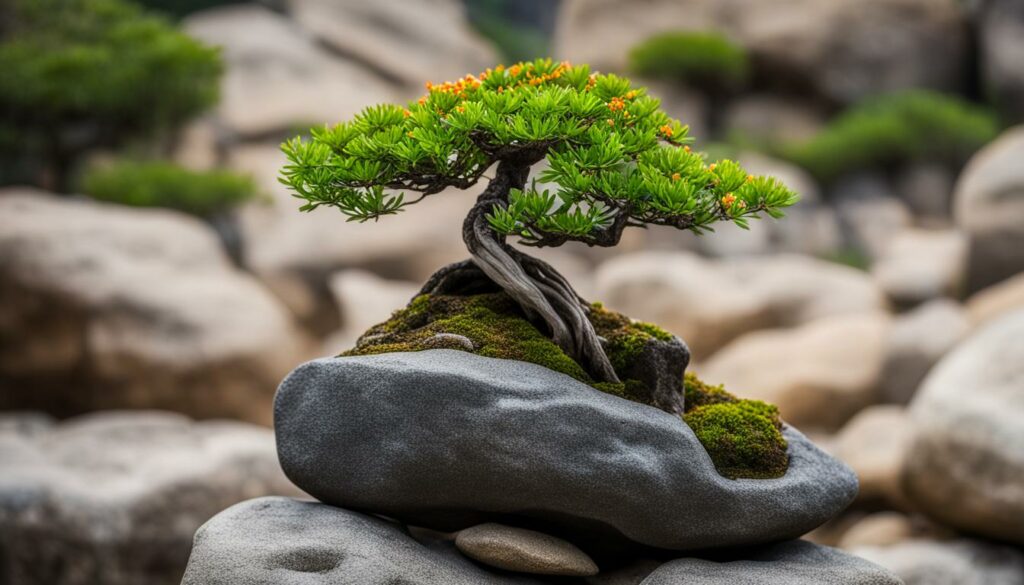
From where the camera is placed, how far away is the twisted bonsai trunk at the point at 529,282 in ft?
12.2

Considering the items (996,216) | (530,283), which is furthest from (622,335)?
(996,216)

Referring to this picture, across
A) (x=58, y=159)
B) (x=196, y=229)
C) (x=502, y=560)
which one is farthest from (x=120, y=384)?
(x=502, y=560)

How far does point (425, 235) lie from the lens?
Answer: 13.1 m

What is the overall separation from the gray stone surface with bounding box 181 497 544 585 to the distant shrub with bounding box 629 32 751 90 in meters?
14.1

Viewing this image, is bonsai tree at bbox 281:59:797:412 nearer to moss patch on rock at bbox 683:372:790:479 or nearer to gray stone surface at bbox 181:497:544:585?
moss patch on rock at bbox 683:372:790:479

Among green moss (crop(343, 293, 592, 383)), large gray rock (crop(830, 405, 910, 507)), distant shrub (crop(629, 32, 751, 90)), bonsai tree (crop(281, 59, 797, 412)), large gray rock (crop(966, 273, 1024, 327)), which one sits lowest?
green moss (crop(343, 293, 592, 383))

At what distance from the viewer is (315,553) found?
329 cm

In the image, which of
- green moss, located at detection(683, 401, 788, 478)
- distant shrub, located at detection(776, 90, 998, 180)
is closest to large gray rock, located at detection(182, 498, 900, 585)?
green moss, located at detection(683, 401, 788, 478)

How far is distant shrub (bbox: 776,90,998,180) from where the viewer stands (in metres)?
15.3

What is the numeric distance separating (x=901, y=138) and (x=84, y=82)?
41.2 ft

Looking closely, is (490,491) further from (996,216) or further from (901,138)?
(901,138)

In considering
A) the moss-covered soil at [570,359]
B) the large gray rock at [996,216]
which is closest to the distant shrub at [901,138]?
the large gray rock at [996,216]

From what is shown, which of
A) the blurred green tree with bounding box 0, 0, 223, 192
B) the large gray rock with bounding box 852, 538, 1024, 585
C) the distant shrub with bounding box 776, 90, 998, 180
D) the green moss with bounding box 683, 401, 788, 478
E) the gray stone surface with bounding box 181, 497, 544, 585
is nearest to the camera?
the gray stone surface with bounding box 181, 497, 544, 585

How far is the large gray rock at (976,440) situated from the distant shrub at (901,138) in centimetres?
935
